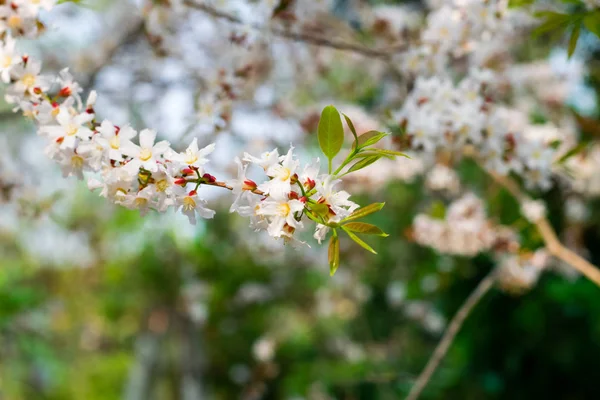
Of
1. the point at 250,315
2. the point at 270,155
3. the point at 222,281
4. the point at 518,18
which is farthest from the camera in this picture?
the point at 250,315

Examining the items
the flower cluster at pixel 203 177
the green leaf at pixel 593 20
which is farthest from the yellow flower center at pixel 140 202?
the green leaf at pixel 593 20

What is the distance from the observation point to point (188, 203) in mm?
608

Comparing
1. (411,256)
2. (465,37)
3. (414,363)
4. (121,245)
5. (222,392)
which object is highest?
(465,37)

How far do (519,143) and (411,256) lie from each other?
8.32 ft

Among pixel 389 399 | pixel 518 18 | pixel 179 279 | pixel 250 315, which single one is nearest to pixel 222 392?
pixel 250 315

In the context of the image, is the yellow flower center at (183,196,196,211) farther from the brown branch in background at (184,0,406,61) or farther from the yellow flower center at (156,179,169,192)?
the brown branch in background at (184,0,406,61)

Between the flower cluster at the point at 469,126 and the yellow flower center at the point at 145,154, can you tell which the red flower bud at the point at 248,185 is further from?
the flower cluster at the point at 469,126

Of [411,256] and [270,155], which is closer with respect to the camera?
[270,155]

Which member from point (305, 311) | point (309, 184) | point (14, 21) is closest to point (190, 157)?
point (309, 184)

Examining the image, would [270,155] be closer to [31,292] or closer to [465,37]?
[465,37]

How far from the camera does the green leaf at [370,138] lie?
606 millimetres

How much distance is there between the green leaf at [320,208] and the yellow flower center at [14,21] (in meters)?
0.56

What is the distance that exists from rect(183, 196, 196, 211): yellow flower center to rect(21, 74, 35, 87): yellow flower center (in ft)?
1.02

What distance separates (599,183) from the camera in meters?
2.55
